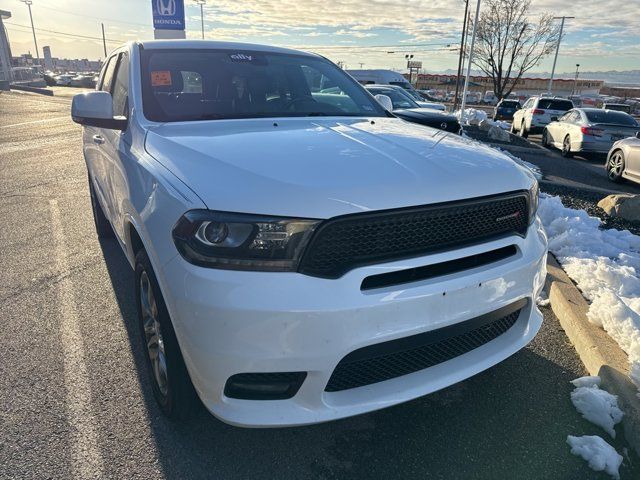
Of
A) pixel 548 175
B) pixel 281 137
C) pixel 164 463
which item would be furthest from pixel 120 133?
pixel 548 175

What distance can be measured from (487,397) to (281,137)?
1.80 metres

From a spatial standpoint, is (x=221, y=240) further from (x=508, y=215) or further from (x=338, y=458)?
(x=508, y=215)

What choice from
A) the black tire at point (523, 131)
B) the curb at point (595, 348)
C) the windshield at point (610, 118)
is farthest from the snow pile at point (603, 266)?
the black tire at point (523, 131)

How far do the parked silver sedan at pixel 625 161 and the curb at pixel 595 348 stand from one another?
623 cm

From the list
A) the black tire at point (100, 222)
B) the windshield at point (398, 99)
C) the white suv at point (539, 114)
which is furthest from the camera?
the white suv at point (539, 114)

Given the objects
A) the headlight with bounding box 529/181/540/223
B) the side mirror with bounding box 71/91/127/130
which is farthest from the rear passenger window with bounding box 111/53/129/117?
the headlight with bounding box 529/181/540/223

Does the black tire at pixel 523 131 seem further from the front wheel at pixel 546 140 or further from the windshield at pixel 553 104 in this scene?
the front wheel at pixel 546 140

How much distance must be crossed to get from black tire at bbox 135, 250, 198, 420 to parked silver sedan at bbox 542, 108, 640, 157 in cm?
1333

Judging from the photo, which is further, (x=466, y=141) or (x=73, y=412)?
(x=466, y=141)

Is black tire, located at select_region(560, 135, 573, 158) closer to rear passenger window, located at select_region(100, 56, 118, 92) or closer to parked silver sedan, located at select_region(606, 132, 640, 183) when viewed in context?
parked silver sedan, located at select_region(606, 132, 640, 183)

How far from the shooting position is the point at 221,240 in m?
1.83

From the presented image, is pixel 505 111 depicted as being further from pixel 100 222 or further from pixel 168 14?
pixel 100 222

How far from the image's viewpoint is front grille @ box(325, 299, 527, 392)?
193cm

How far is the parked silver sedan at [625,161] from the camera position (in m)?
8.91
